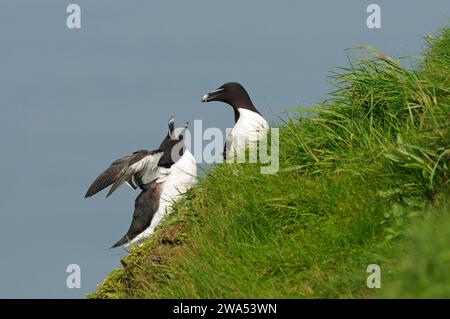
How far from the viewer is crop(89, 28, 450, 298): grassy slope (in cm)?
966

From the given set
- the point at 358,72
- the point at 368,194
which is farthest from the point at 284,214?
the point at 358,72

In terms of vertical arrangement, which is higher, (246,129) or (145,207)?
(246,129)

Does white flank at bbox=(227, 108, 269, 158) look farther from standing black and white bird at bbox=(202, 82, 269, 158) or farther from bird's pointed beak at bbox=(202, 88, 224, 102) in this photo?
bird's pointed beak at bbox=(202, 88, 224, 102)

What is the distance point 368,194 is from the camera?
33.8ft

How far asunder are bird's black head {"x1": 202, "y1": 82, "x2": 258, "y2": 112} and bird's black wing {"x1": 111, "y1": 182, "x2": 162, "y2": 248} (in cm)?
189

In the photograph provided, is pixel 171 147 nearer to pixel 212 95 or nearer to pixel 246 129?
pixel 212 95

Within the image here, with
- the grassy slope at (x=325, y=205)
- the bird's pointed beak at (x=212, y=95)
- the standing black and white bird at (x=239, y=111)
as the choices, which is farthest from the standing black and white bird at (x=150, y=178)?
the grassy slope at (x=325, y=205)

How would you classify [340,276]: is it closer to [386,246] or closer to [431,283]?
[386,246]

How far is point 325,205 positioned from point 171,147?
5.94 meters

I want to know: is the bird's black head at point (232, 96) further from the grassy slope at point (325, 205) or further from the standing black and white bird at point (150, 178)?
the grassy slope at point (325, 205)

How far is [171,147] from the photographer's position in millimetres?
16109

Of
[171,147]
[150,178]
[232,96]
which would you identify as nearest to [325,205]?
[150,178]

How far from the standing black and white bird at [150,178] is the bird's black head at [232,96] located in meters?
1.03

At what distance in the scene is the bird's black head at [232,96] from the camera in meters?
16.6
